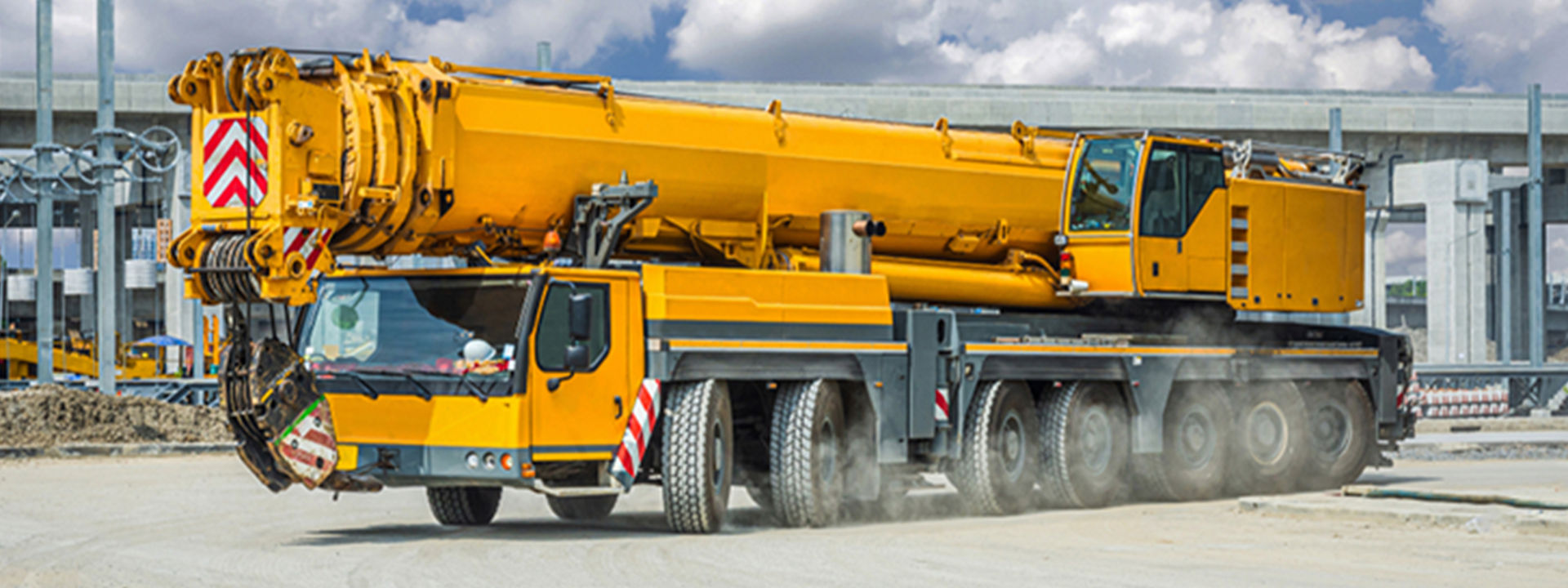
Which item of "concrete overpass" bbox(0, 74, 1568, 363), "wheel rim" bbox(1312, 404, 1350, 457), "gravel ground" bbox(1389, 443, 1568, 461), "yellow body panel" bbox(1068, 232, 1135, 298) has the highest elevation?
"concrete overpass" bbox(0, 74, 1568, 363)

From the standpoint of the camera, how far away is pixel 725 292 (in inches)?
500

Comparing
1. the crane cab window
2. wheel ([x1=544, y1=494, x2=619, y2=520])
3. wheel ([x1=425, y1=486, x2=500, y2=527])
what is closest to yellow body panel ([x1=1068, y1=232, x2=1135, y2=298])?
the crane cab window

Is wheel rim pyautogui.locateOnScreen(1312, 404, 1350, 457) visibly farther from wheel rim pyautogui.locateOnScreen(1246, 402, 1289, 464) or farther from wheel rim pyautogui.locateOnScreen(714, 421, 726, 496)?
wheel rim pyautogui.locateOnScreen(714, 421, 726, 496)

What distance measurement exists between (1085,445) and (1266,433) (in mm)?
3186

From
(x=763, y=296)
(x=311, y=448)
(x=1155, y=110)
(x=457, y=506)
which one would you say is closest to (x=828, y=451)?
(x=763, y=296)

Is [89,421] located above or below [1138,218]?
below

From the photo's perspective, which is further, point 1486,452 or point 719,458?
point 1486,452

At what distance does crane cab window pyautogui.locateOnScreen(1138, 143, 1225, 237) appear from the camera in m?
16.5

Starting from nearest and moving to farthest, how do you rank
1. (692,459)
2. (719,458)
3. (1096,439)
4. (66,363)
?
(692,459)
(719,458)
(1096,439)
(66,363)

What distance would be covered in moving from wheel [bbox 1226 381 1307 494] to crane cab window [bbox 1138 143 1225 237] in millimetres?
2316

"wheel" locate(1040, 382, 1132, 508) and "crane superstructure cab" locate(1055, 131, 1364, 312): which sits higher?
"crane superstructure cab" locate(1055, 131, 1364, 312)

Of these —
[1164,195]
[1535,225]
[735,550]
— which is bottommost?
[735,550]

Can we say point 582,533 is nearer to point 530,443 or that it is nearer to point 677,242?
point 530,443

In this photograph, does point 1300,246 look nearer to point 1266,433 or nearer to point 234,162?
point 1266,433
